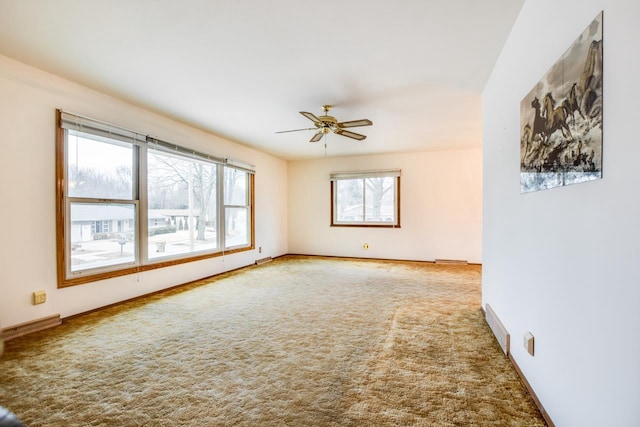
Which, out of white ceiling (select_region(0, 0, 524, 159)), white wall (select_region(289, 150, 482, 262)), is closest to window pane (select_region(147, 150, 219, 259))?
white ceiling (select_region(0, 0, 524, 159))

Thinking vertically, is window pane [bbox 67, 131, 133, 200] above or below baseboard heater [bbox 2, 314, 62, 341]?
above

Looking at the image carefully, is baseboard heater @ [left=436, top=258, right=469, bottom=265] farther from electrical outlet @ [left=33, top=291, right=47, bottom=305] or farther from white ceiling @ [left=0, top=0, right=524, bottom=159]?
electrical outlet @ [left=33, top=291, right=47, bottom=305]

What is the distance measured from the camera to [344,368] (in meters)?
2.06

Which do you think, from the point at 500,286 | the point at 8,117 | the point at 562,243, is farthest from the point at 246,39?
the point at 500,286

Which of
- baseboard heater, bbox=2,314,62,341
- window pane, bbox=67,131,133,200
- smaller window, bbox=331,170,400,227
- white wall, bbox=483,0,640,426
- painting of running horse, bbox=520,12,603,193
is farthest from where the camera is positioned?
smaller window, bbox=331,170,400,227

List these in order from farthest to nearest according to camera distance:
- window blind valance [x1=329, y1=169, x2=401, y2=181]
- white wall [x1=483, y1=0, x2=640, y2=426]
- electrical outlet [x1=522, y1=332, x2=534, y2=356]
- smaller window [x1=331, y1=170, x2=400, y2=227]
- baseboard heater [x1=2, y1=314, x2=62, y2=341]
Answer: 1. smaller window [x1=331, y1=170, x2=400, y2=227]
2. window blind valance [x1=329, y1=169, x2=401, y2=181]
3. baseboard heater [x1=2, y1=314, x2=62, y2=341]
4. electrical outlet [x1=522, y1=332, x2=534, y2=356]
5. white wall [x1=483, y1=0, x2=640, y2=426]

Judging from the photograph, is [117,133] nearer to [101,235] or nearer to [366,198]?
[101,235]

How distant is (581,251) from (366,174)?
5.60 metres

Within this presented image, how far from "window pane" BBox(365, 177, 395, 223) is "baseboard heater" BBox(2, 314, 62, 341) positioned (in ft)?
18.1

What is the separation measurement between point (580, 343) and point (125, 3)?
3117 mm

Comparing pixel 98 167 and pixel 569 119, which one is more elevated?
pixel 98 167

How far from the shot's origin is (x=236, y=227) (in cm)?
567

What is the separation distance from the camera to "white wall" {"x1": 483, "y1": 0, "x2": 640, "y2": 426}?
3.10 feet

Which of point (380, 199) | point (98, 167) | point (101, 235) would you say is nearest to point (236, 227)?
point (101, 235)
